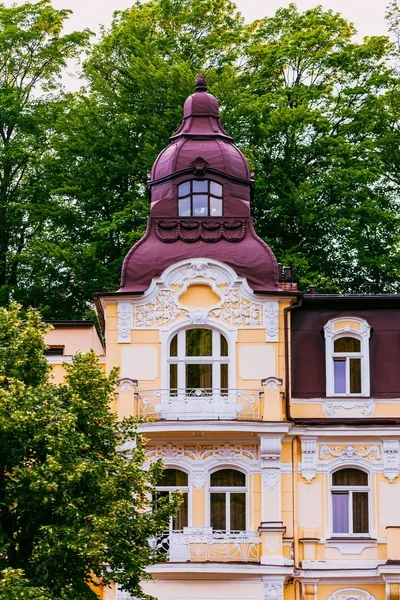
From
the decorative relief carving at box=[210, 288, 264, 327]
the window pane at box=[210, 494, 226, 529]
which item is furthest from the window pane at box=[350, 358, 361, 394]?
the window pane at box=[210, 494, 226, 529]

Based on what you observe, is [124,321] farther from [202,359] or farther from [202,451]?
[202,451]

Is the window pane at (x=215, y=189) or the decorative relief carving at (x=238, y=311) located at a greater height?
the window pane at (x=215, y=189)

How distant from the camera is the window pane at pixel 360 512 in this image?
142 feet

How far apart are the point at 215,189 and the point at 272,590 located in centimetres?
1132

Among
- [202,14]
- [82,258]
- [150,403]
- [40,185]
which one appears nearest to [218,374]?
[150,403]

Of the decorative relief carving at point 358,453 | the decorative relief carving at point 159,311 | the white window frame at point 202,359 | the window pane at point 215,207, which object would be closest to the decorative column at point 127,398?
the white window frame at point 202,359

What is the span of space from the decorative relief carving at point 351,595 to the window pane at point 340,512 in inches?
63.8

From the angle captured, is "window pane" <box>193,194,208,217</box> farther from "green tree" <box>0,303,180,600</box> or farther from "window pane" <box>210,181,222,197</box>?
"green tree" <box>0,303,180,600</box>

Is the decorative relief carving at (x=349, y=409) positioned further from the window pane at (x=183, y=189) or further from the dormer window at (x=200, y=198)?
the window pane at (x=183, y=189)

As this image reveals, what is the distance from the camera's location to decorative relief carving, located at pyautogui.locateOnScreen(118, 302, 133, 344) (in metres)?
43.9

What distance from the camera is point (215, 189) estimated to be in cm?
4588

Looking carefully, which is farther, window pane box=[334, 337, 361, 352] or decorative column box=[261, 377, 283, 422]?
window pane box=[334, 337, 361, 352]

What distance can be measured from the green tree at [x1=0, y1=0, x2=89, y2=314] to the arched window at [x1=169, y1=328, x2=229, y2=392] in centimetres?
1338

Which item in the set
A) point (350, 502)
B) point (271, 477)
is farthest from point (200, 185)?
point (350, 502)
